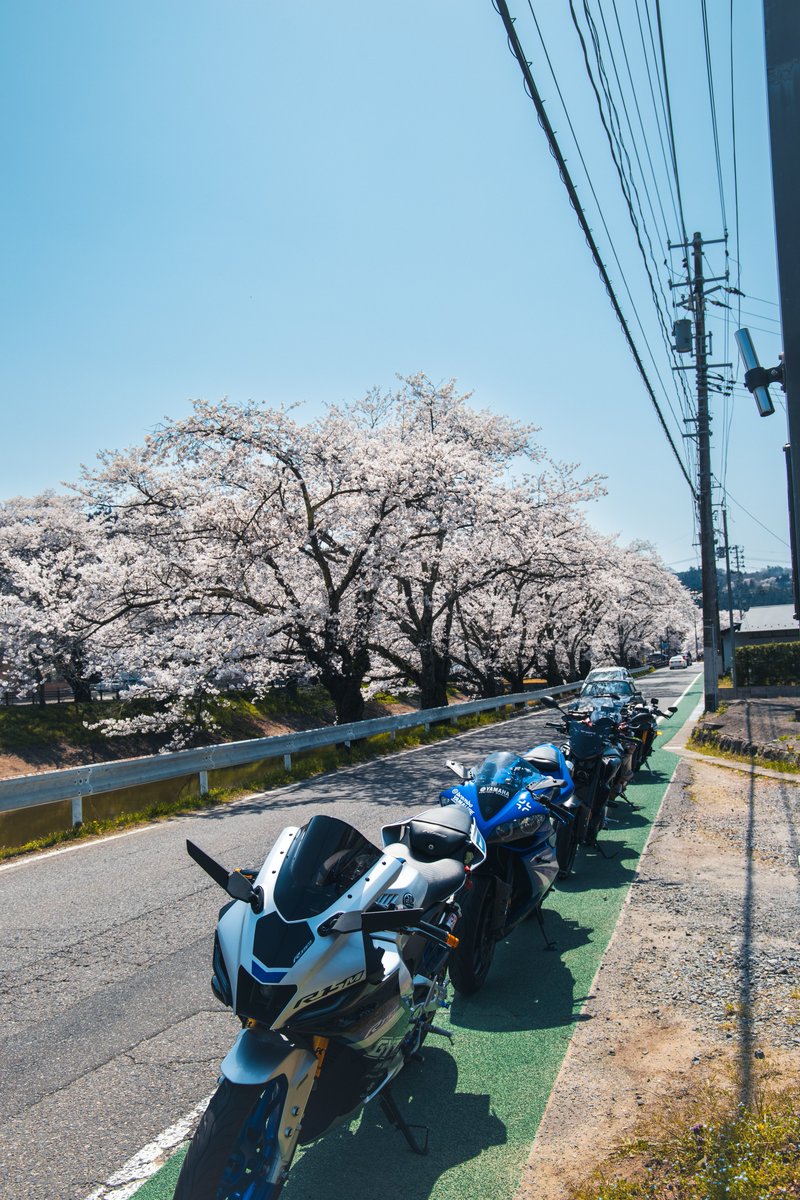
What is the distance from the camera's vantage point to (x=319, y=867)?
2982 mm

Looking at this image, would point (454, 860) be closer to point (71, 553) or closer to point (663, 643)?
point (71, 553)

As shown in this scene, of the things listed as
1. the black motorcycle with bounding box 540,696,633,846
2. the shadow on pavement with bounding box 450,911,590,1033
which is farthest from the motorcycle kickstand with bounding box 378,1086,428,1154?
→ the black motorcycle with bounding box 540,696,633,846

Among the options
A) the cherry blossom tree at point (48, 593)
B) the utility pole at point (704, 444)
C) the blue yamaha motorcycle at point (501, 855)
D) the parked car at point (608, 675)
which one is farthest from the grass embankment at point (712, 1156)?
the utility pole at point (704, 444)

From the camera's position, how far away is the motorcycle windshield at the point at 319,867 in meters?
2.82

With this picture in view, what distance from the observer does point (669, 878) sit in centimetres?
703

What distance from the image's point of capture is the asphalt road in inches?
138

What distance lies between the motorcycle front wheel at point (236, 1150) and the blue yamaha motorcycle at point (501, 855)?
221 cm

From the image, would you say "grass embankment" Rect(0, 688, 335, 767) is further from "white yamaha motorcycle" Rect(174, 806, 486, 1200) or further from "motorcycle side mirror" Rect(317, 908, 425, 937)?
"motorcycle side mirror" Rect(317, 908, 425, 937)

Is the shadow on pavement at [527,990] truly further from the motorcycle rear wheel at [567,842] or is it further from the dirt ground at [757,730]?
the dirt ground at [757,730]

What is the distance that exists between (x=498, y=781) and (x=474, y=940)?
933 millimetres

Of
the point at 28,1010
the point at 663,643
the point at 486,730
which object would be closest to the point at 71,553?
the point at 486,730

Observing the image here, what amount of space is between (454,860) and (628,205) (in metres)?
7.96

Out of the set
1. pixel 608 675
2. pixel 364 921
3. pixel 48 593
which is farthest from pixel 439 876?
pixel 48 593

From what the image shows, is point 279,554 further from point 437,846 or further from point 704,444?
point 437,846
